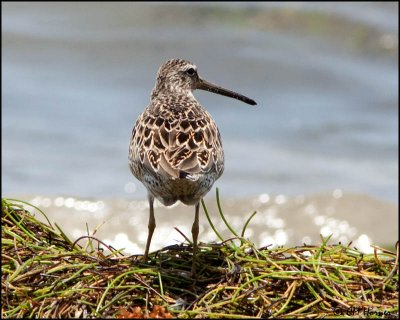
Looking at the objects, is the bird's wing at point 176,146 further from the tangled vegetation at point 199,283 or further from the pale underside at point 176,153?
the tangled vegetation at point 199,283

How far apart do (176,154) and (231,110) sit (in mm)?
11078

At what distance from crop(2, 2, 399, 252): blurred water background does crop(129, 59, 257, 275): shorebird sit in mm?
4600

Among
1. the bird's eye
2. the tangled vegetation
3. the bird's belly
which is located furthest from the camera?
the bird's eye

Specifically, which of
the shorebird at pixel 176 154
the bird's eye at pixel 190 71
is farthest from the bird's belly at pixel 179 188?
the bird's eye at pixel 190 71

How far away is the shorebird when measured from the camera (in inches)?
250

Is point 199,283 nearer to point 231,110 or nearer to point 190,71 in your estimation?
point 190,71

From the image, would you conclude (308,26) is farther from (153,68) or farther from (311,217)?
(311,217)

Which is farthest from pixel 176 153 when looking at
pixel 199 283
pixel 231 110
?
pixel 231 110

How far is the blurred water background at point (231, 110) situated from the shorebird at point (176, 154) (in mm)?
4600

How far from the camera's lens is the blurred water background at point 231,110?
13031mm

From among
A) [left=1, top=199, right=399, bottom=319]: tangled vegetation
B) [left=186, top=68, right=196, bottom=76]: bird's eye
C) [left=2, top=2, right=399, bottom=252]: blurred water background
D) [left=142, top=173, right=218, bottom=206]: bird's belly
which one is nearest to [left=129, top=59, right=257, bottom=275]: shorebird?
[left=142, top=173, right=218, bottom=206]: bird's belly

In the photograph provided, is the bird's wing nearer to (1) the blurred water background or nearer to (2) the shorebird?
(2) the shorebird

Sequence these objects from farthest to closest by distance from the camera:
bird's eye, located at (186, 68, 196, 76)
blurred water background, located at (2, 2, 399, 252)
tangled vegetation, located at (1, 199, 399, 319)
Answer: blurred water background, located at (2, 2, 399, 252) → bird's eye, located at (186, 68, 196, 76) → tangled vegetation, located at (1, 199, 399, 319)

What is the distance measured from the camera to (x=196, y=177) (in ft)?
20.7
